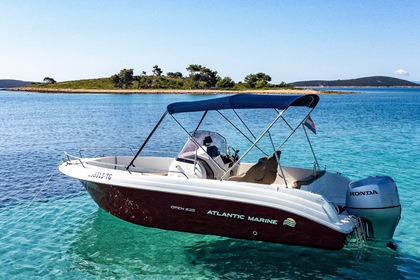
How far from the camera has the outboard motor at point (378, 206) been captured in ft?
22.7

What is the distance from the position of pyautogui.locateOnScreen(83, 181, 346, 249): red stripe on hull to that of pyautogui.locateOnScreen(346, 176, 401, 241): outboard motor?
29.5 inches

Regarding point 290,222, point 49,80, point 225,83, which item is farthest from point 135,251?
point 49,80

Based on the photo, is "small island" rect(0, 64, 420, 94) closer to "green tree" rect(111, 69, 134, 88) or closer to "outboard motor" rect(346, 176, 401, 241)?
"green tree" rect(111, 69, 134, 88)

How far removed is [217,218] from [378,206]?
277cm

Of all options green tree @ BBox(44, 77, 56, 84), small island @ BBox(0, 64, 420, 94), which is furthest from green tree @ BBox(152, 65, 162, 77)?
green tree @ BBox(44, 77, 56, 84)

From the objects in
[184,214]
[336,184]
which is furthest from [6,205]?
[336,184]

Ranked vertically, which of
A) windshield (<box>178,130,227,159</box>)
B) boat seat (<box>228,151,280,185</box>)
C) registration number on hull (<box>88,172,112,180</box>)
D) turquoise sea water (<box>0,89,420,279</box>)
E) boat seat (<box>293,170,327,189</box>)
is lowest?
turquoise sea water (<box>0,89,420,279</box>)

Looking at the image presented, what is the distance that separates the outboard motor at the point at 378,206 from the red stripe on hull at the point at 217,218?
748 mm

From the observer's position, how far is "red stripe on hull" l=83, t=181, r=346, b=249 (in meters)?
6.78

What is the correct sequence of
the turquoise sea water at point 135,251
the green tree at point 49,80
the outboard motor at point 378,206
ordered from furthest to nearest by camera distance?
the green tree at point 49,80 < the turquoise sea water at point 135,251 < the outboard motor at point 378,206

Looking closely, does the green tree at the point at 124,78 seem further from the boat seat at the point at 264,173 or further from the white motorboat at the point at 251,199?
the boat seat at the point at 264,173

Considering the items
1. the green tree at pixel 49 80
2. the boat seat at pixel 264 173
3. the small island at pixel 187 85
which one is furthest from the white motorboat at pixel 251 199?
the green tree at pixel 49 80

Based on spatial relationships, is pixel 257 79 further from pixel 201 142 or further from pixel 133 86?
pixel 201 142

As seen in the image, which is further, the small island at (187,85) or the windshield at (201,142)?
the small island at (187,85)
